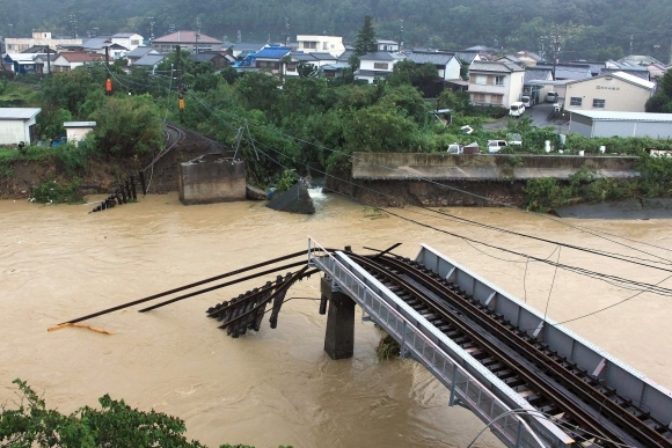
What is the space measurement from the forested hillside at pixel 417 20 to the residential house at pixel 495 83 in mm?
34637

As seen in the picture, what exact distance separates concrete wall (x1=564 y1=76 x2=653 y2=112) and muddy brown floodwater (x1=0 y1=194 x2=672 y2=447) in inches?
611

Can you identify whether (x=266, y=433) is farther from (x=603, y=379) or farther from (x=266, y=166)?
(x=266, y=166)

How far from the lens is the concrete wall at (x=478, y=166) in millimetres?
28094

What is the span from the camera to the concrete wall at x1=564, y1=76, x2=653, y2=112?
39062 millimetres

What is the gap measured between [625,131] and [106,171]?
24.7 m

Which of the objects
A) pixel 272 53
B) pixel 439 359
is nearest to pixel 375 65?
pixel 272 53

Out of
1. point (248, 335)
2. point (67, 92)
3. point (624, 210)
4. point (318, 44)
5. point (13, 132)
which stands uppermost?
point (318, 44)

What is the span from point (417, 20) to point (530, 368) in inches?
3376

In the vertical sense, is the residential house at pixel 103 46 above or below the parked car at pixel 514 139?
above

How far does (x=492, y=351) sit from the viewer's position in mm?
10656

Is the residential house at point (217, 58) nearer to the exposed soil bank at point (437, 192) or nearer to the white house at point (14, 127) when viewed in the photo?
the white house at point (14, 127)

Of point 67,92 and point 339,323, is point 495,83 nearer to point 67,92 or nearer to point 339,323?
point 67,92

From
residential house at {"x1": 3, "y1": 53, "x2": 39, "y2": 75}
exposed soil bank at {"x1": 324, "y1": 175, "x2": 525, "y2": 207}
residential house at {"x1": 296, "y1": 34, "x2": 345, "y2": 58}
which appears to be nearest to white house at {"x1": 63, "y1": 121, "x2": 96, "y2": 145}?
exposed soil bank at {"x1": 324, "y1": 175, "x2": 525, "y2": 207}

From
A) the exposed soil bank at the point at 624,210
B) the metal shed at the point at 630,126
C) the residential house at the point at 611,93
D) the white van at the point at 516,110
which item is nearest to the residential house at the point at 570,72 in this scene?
the white van at the point at 516,110
